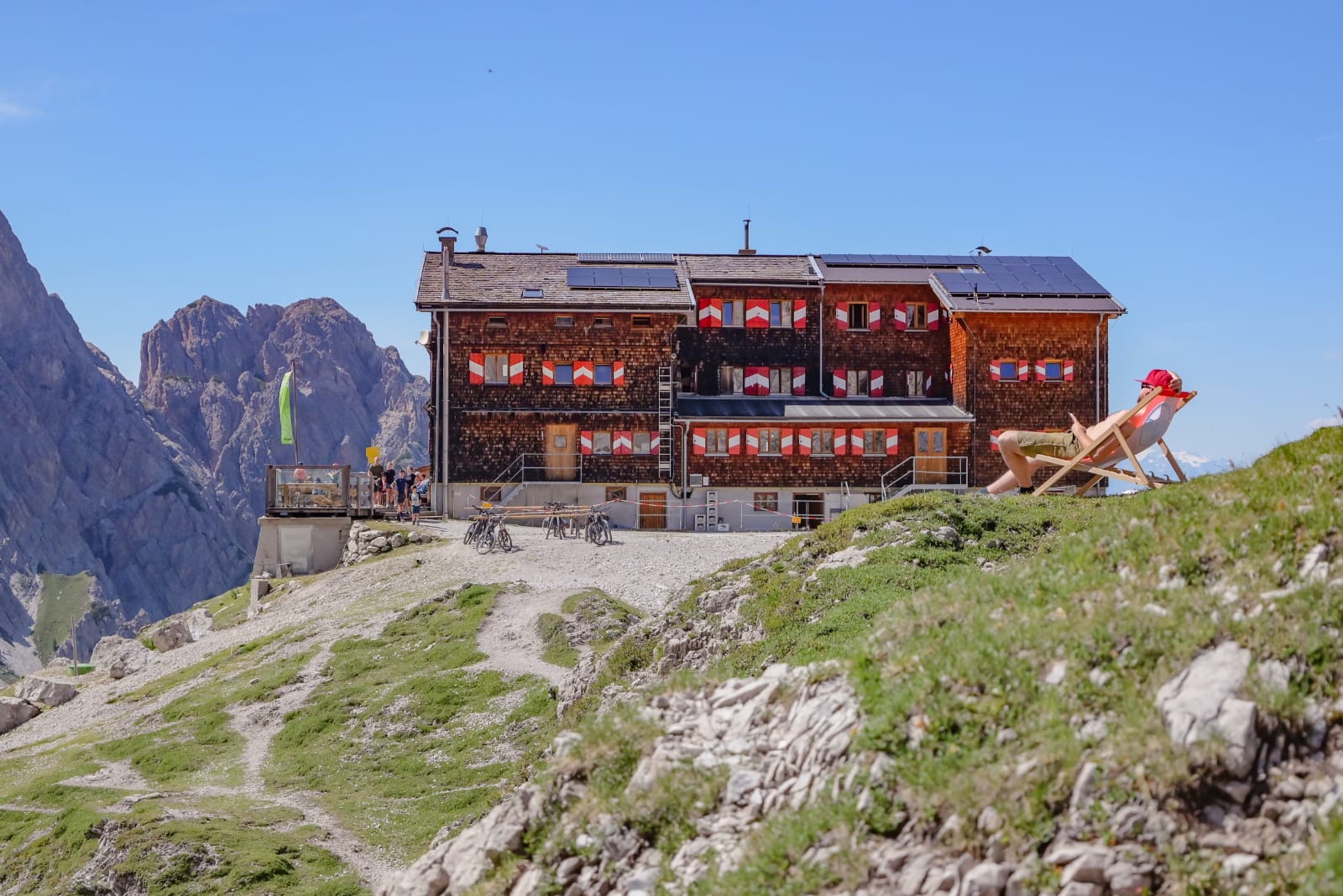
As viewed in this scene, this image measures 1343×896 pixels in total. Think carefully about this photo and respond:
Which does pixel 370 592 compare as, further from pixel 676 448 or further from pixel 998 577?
pixel 998 577

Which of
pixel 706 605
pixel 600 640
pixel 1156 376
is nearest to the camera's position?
pixel 706 605

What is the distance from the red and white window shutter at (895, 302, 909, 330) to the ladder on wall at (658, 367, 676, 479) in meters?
12.6

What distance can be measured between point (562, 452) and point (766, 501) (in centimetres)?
954

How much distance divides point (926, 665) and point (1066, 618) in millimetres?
1241

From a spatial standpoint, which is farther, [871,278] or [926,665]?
[871,278]

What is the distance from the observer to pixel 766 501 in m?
58.4

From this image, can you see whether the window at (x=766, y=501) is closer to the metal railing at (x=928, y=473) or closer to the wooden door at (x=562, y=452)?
the metal railing at (x=928, y=473)

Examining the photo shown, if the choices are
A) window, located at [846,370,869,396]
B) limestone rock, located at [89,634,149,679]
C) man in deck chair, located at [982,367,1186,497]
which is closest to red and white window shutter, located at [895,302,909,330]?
window, located at [846,370,869,396]

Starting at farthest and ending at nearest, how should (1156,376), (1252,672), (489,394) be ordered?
(489,394)
(1156,376)
(1252,672)

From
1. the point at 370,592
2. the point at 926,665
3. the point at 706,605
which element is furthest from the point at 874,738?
the point at 370,592

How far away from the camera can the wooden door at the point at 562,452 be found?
57.6 meters

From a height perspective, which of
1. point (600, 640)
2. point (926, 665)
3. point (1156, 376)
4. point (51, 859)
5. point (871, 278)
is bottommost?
point (51, 859)

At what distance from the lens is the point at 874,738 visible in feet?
34.1

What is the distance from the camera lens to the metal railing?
2279 inches
